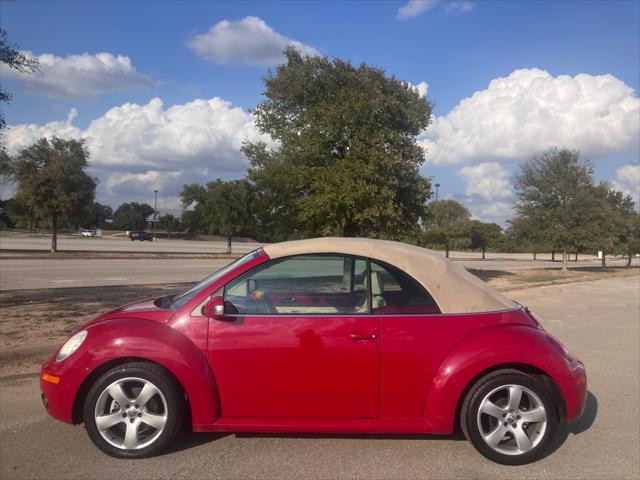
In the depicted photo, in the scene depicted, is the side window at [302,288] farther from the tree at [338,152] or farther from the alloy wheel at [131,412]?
the tree at [338,152]

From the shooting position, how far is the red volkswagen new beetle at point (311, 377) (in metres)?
3.75

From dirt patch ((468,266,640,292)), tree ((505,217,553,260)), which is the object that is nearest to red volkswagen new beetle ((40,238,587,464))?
dirt patch ((468,266,640,292))

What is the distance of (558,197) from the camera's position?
97.1ft

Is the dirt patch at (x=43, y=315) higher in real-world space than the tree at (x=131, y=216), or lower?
lower

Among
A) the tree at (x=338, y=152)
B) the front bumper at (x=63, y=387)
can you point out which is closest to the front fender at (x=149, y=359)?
the front bumper at (x=63, y=387)

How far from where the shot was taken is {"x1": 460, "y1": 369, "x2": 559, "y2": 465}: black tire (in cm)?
380

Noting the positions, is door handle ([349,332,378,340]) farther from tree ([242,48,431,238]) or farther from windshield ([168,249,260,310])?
tree ([242,48,431,238])

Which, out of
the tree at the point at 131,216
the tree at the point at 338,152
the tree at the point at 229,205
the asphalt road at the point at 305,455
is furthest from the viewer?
the tree at the point at 131,216

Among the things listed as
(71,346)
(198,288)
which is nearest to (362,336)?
(198,288)

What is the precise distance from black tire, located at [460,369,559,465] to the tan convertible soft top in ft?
1.66

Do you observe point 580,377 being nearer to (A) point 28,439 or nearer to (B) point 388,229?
(A) point 28,439

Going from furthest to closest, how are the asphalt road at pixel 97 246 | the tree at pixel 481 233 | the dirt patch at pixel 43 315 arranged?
the tree at pixel 481 233 < the asphalt road at pixel 97 246 < the dirt patch at pixel 43 315

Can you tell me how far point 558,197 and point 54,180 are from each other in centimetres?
2759

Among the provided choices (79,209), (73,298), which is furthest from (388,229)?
(79,209)
